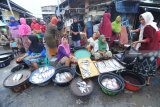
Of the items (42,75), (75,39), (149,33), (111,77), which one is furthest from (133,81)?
(75,39)

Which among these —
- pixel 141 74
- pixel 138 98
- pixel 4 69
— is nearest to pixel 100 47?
pixel 141 74

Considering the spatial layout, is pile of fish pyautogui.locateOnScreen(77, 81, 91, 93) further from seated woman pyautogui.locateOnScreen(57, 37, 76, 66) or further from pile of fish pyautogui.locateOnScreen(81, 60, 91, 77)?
seated woman pyautogui.locateOnScreen(57, 37, 76, 66)

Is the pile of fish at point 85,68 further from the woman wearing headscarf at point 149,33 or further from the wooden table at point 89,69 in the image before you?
the woman wearing headscarf at point 149,33

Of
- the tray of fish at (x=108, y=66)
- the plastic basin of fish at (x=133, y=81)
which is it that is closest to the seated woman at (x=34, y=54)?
the tray of fish at (x=108, y=66)

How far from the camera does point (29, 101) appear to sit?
9.17ft

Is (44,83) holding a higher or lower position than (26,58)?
lower

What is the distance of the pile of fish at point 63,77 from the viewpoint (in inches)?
124

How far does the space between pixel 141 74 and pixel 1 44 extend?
24.4 feet

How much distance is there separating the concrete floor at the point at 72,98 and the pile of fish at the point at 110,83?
23 centimetres

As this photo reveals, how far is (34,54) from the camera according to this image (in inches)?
151

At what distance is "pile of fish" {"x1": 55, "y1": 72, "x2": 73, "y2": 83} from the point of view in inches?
124

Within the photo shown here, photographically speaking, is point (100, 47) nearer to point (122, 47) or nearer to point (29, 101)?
point (122, 47)

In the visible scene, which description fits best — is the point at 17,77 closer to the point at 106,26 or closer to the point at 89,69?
the point at 89,69

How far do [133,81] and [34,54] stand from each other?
312cm
